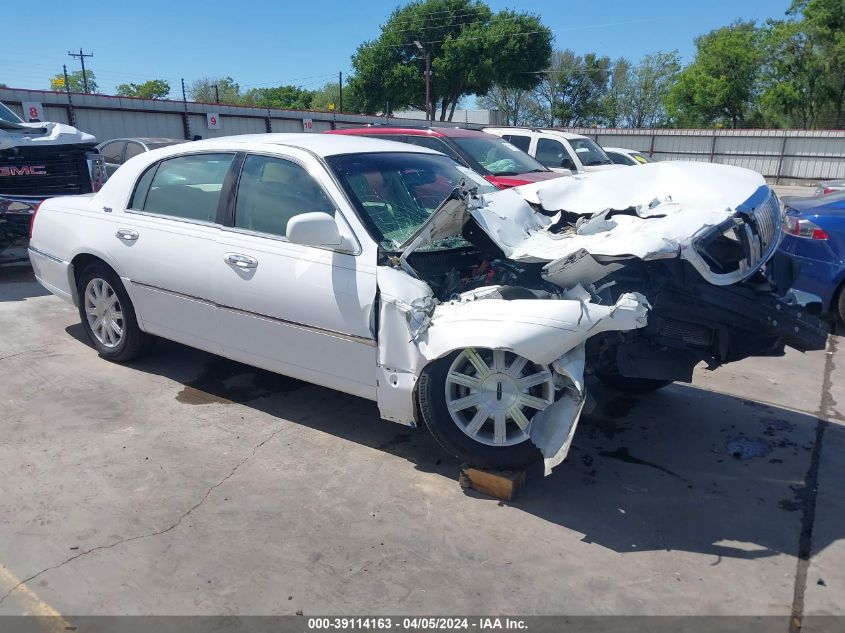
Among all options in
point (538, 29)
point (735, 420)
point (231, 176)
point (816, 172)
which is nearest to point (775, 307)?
point (735, 420)

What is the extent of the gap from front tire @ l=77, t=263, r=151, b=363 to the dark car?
7.64 metres

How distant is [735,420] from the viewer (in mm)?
4633

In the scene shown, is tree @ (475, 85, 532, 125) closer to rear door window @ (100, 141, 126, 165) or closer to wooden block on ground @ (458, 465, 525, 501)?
rear door window @ (100, 141, 126, 165)

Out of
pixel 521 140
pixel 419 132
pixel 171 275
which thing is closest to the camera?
pixel 171 275

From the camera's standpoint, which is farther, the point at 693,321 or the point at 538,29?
the point at 538,29

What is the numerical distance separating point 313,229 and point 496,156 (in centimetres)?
664

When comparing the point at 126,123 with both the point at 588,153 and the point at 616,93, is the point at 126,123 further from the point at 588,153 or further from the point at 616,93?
the point at 616,93

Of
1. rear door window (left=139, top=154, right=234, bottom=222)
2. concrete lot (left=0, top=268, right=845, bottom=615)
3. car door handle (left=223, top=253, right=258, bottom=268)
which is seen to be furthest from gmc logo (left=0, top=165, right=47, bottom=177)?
car door handle (left=223, top=253, right=258, bottom=268)

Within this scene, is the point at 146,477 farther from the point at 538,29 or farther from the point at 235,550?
the point at 538,29

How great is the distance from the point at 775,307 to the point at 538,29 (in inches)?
1892

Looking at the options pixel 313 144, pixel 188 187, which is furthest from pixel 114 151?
pixel 313 144

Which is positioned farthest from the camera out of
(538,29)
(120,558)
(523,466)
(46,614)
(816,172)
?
(538,29)

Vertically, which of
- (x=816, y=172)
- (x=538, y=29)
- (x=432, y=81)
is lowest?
(x=816, y=172)

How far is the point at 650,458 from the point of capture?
404 cm
